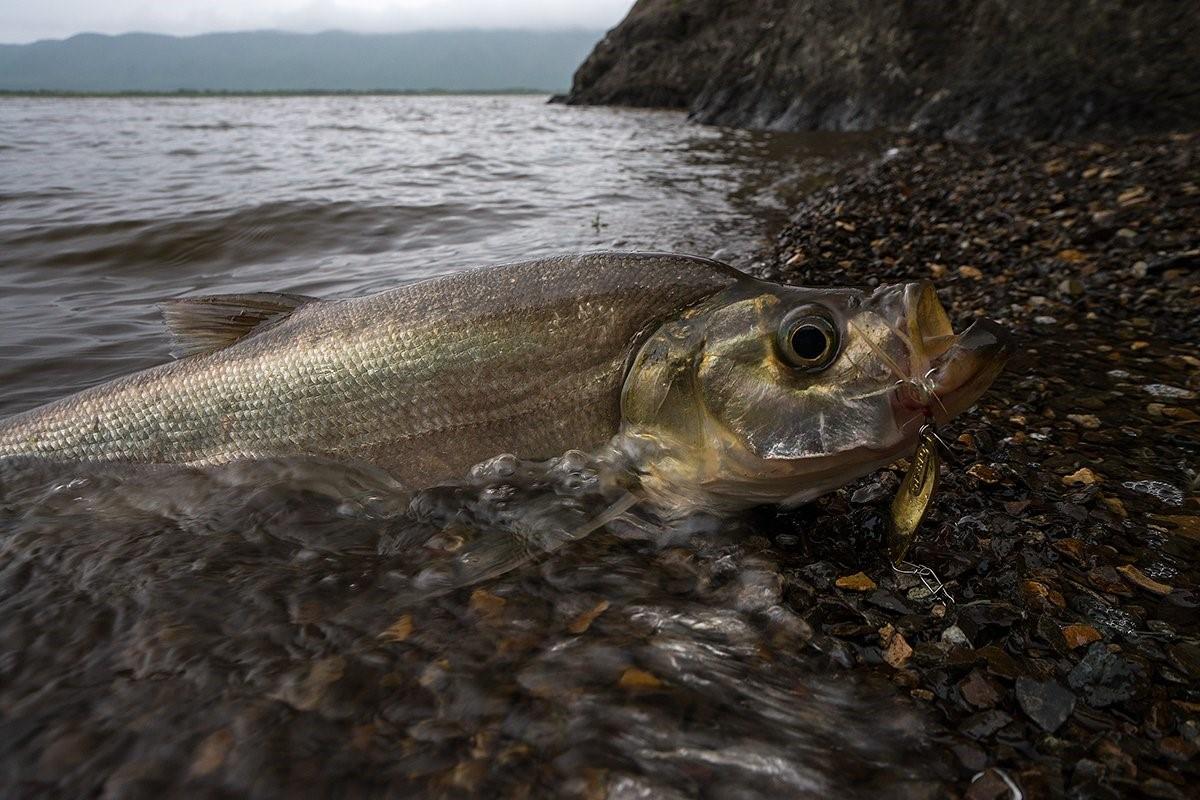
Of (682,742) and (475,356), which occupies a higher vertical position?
(475,356)

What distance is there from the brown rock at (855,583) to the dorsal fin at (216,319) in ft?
7.94

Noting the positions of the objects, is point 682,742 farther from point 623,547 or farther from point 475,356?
point 475,356

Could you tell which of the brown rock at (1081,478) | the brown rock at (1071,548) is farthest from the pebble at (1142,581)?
the brown rock at (1081,478)

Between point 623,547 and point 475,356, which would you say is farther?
point 475,356

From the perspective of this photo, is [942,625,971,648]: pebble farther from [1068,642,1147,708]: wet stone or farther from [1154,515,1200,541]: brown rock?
[1154,515,1200,541]: brown rock

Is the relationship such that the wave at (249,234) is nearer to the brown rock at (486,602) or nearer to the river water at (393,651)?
the river water at (393,651)

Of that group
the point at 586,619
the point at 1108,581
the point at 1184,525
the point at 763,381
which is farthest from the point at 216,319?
the point at 1184,525

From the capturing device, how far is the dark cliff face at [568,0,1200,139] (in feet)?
39.0

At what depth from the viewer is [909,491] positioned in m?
2.27

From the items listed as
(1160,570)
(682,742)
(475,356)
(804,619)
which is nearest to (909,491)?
(804,619)

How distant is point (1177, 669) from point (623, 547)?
160 cm

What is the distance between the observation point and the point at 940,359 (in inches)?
82.0

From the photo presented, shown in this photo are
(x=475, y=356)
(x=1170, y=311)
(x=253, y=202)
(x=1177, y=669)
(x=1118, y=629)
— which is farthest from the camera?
(x=253, y=202)

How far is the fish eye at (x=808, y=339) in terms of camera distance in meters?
2.26
